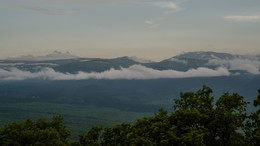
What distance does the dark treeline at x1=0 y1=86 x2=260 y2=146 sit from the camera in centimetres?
4928

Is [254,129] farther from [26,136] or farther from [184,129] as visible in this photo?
[26,136]

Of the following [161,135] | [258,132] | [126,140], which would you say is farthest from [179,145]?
[258,132]

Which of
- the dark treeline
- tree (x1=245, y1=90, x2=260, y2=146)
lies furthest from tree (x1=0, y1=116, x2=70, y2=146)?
tree (x1=245, y1=90, x2=260, y2=146)

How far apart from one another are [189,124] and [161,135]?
501 cm

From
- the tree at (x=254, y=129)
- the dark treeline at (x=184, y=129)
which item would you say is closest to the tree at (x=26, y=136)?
the dark treeline at (x=184, y=129)

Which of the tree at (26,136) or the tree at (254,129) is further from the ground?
the tree at (254,129)

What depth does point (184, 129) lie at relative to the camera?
173 ft

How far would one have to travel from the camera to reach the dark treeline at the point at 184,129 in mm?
49281

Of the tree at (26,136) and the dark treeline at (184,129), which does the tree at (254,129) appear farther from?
the tree at (26,136)

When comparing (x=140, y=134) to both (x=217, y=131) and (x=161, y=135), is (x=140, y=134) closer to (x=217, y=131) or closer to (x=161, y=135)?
(x=161, y=135)

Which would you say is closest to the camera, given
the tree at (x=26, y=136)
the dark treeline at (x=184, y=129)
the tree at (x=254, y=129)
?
the dark treeline at (x=184, y=129)

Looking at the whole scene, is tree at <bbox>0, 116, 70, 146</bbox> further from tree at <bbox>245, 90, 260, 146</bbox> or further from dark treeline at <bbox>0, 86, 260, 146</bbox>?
tree at <bbox>245, 90, 260, 146</bbox>

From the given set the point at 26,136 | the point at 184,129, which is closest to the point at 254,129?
the point at 184,129

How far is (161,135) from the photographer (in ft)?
163
